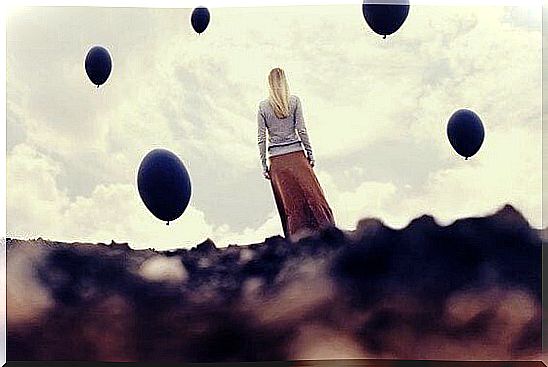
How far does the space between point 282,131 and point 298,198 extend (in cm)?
41

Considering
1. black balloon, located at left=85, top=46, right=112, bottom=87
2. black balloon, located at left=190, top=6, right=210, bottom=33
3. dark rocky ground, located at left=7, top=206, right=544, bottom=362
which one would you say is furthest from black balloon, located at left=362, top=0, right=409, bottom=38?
black balloon, located at left=85, top=46, right=112, bottom=87

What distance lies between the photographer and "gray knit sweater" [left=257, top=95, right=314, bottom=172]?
14.2ft

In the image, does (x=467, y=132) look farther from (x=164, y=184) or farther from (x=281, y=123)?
(x=164, y=184)

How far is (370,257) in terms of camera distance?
4336mm

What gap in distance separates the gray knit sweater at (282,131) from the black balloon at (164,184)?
50 cm

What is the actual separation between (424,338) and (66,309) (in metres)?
2.16

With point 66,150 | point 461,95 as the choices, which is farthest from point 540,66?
point 66,150

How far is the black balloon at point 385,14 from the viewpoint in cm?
429

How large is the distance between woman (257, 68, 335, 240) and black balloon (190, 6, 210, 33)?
0.50 metres

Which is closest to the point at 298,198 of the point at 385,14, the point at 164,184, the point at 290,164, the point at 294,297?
the point at 290,164

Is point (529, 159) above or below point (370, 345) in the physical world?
above

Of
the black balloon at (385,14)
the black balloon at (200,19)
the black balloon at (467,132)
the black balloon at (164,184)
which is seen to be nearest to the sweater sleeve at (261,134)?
the black balloon at (164,184)

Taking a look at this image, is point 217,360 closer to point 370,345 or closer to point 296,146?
point 370,345

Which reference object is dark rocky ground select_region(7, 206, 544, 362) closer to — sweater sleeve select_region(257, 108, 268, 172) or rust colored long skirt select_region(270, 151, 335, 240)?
rust colored long skirt select_region(270, 151, 335, 240)
